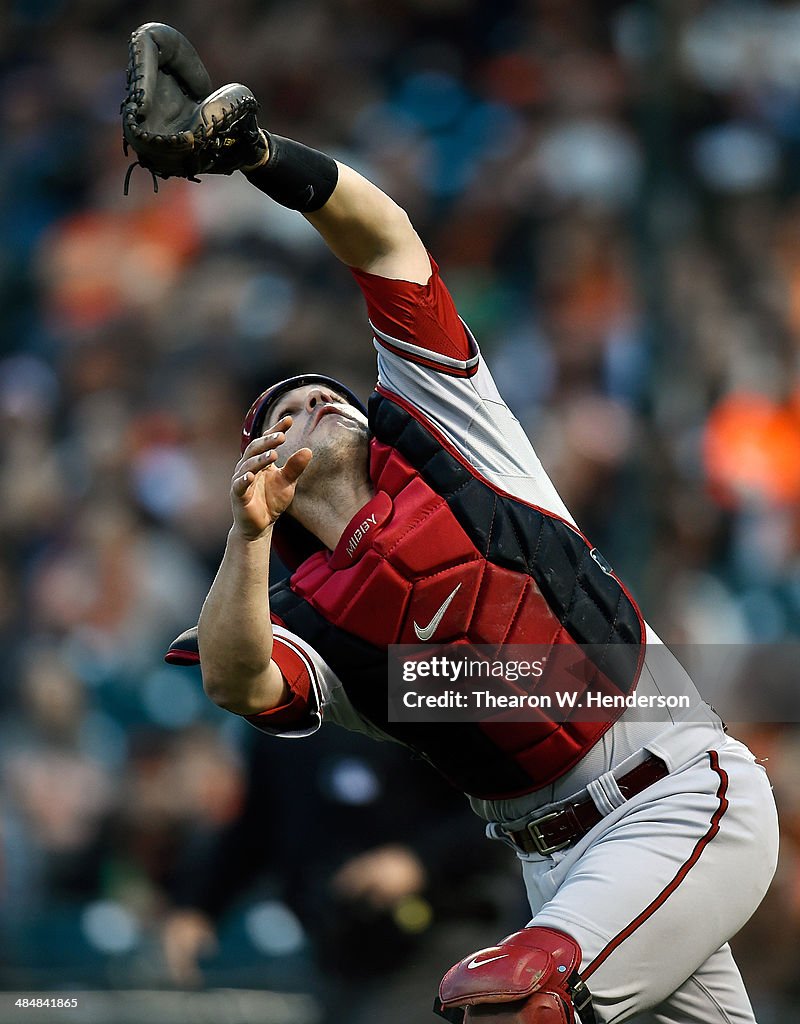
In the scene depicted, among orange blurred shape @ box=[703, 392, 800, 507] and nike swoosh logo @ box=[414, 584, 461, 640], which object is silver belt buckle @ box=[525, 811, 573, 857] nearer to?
nike swoosh logo @ box=[414, 584, 461, 640]

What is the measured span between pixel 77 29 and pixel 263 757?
406cm

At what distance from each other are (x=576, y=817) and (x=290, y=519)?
0.77 meters

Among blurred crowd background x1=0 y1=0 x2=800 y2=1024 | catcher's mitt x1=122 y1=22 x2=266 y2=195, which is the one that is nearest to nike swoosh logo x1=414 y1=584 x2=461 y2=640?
catcher's mitt x1=122 y1=22 x2=266 y2=195

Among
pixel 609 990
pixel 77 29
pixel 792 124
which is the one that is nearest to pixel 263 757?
pixel 609 990

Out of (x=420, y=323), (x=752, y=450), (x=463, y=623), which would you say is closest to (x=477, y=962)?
(x=463, y=623)

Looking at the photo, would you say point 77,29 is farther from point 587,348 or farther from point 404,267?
point 404,267

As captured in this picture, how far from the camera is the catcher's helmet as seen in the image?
271 cm

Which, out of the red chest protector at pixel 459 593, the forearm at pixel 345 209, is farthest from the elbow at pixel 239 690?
the forearm at pixel 345 209

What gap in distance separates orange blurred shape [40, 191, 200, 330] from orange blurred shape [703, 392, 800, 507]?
226cm

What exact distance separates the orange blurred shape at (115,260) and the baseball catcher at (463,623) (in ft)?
10.1

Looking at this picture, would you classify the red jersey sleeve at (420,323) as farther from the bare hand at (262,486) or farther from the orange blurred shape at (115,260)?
the orange blurred shape at (115,260)

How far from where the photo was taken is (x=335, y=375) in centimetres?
490

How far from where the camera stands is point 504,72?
5629 mm

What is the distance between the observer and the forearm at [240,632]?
2.20m
